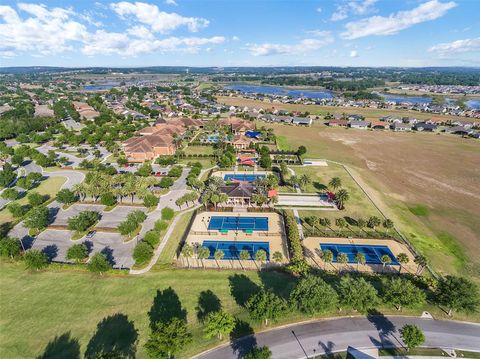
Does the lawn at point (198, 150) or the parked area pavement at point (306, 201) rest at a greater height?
the parked area pavement at point (306, 201)

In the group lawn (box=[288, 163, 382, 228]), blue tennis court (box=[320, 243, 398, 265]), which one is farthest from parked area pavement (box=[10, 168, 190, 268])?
lawn (box=[288, 163, 382, 228])

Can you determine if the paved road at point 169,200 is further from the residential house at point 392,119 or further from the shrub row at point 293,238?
the residential house at point 392,119

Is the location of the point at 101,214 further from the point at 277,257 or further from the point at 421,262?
the point at 421,262

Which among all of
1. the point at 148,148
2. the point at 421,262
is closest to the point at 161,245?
the point at 421,262

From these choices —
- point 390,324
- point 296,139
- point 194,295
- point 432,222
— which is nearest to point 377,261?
point 390,324

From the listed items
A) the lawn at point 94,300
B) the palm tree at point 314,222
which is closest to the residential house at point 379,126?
the palm tree at point 314,222

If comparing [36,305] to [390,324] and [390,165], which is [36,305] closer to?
[390,324]

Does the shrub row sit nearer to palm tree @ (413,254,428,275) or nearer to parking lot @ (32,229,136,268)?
palm tree @ (413,254,428,275)
